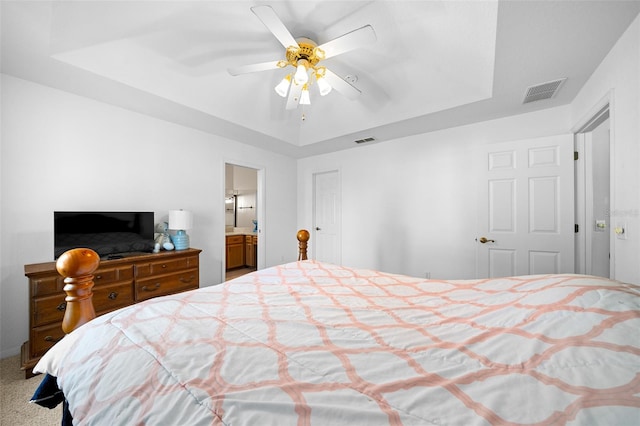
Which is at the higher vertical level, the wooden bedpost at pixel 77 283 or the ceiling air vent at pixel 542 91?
the ceiling air vent at pixel 542 91

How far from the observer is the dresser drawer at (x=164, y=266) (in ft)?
8.44

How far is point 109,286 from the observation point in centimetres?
234

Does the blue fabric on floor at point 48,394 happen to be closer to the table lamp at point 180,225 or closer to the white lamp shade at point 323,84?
the table lamp at point 180,225

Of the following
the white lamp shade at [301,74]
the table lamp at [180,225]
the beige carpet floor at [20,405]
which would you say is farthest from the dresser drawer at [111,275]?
the white lamp shade at [301,74]

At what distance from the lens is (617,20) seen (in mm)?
1572

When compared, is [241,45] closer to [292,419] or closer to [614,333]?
[292,419]

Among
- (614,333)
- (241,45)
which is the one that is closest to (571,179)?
(614,333)

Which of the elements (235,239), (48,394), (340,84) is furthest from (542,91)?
(235,239)

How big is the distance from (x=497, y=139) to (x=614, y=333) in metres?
3.17

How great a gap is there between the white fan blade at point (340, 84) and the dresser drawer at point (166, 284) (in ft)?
8.69

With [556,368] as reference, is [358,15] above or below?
above

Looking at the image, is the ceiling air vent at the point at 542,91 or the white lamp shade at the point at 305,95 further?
the ceiling air vent at the point at 542,91

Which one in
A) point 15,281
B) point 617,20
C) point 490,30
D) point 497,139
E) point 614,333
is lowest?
point 15,281

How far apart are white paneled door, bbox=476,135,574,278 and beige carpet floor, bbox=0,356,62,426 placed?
4002mm
